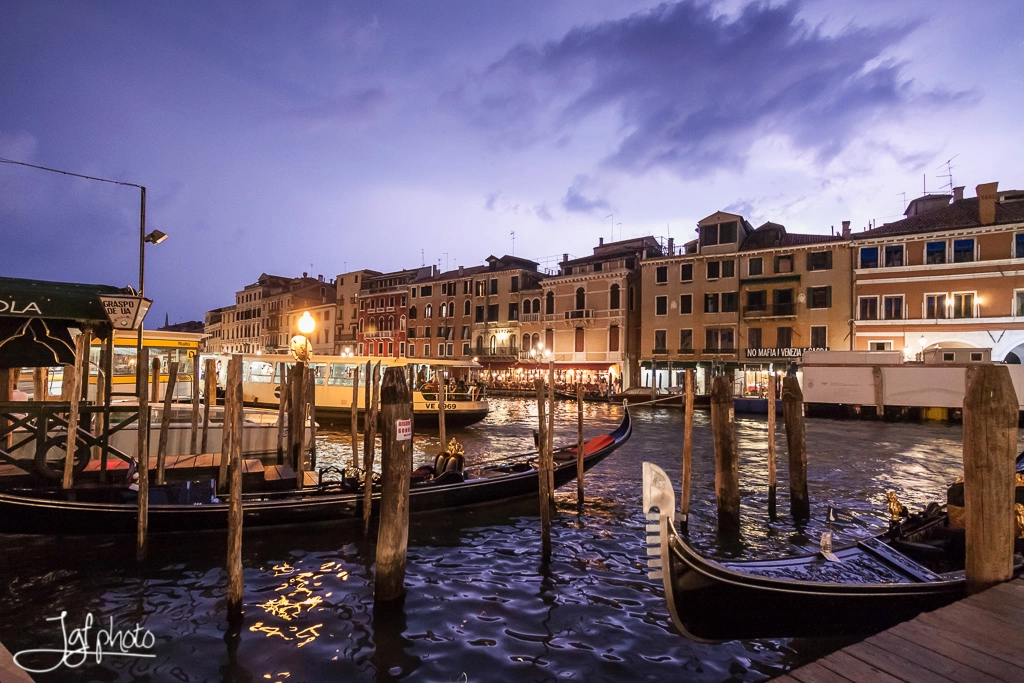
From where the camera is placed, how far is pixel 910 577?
14.9ft

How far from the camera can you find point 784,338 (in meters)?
29.8

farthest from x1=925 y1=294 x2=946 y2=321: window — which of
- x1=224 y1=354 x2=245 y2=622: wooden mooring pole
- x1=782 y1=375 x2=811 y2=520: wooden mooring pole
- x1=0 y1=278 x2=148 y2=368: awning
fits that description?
x1=0 y1=278 x2=148 y2=368: awning

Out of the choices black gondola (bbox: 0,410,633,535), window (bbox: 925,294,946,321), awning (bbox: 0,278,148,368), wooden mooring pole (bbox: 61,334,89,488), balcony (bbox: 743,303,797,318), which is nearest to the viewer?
black gondola (bbox: 0,410,633,535)

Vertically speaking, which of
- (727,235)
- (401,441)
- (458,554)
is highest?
(727,235)

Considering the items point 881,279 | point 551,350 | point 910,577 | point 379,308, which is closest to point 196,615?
Answer: point 910,577

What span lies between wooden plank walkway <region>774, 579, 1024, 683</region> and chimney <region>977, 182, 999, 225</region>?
28.8 meters

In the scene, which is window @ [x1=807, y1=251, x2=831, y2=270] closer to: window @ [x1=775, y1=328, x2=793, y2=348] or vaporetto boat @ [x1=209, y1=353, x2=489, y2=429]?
window @ [x1=775, y1=328, x2=793, y2=348]

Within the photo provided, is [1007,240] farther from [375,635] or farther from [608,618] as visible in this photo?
[375,635]

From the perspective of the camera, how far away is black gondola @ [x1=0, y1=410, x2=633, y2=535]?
6.42 meters

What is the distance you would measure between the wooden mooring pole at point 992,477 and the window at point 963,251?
1086 inches

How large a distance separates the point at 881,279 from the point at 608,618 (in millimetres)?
28360

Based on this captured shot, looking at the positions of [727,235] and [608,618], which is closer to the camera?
[608,618]

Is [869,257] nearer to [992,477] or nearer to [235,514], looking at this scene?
[992,477]

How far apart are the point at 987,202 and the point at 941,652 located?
1175 inches
